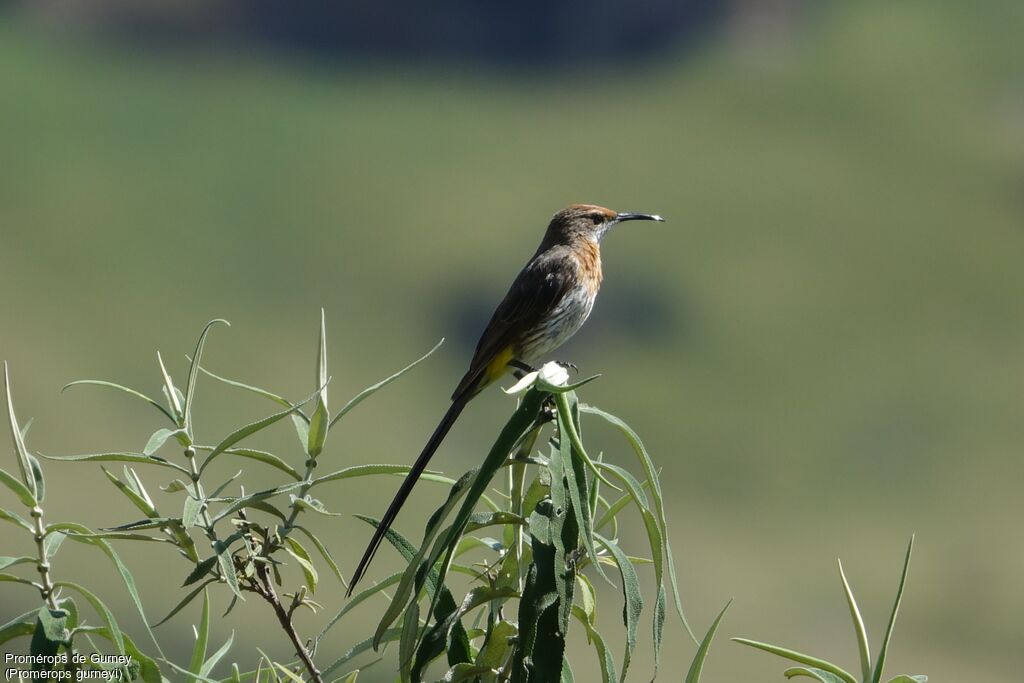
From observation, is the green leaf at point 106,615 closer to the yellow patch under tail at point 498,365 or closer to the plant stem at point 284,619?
the plant stem at point 284,619

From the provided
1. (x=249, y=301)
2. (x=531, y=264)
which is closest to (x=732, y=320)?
(x=249, y=301)

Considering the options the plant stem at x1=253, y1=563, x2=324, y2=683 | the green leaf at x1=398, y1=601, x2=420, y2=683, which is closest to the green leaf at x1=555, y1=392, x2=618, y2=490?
the green leaf at x1=398, y1=601, x2=420, y2=683

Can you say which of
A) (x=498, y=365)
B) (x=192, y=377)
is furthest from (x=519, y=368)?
(x=192, y=377)

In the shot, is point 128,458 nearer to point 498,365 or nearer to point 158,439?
point 158,439

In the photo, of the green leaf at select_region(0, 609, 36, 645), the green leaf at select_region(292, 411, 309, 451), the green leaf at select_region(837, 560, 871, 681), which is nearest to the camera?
the green leaf at select_region(837, 560, 871, 681)

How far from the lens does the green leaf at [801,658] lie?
231cm

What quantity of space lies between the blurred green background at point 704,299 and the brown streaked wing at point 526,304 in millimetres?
54030

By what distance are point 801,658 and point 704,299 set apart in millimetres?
84697

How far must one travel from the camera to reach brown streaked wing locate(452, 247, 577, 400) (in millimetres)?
5863

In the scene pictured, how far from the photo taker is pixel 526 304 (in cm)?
617

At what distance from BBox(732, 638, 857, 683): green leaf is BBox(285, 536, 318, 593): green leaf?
0.90 metres

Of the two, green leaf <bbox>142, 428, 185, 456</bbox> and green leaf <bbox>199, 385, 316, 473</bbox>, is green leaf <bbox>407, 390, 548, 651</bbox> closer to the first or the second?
green leaf <bbox>199, 385, 316, 473</bbox>

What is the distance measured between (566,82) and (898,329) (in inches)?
1484

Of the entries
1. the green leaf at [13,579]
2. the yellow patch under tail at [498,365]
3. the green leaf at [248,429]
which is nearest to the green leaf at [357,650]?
the green leaf at [248,429]
